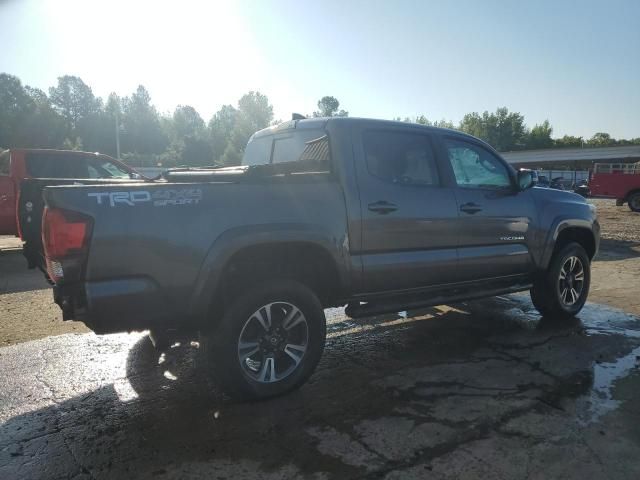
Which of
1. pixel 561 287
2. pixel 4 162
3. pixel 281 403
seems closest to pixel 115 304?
pixel 281 403

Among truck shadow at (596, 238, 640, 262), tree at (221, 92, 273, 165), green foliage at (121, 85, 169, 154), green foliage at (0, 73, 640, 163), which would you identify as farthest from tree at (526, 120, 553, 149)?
truck shadow at (596, 238, 640, 262)

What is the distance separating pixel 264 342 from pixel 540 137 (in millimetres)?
125182

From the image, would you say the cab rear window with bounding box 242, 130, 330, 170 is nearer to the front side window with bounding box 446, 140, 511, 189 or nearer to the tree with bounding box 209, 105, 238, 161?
the front side window with bounding box 446, 140, 511, 189

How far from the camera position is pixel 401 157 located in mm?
4312

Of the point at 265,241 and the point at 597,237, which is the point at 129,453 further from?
the point at 597,237

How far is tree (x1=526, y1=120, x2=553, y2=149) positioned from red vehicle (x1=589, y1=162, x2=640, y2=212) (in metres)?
93.1

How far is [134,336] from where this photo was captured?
5.04 m

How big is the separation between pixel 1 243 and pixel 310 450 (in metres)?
12.0

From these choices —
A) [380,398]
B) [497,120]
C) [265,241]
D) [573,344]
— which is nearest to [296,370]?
[380,398]

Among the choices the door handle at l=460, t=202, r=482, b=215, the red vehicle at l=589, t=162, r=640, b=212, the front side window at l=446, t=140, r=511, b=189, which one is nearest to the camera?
the door handle at l=460, t=202, r=482, b=215

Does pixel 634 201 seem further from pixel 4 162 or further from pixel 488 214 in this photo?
pixel 4 162

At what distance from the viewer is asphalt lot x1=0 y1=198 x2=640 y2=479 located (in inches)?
108

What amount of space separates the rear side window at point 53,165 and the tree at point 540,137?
11418 cm

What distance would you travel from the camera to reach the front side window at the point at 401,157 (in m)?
4.09
